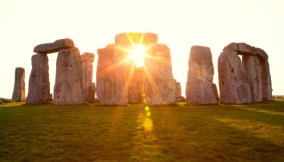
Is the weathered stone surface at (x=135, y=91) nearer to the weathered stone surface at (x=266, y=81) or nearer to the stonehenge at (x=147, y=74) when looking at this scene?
the stonehenge at (x=147, y=74)

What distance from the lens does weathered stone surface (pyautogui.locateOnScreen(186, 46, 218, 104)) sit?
1442cm

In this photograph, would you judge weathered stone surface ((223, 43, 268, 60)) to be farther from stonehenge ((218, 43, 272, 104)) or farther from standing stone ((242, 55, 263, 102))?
standing stone ((242, 55, 263, 102))

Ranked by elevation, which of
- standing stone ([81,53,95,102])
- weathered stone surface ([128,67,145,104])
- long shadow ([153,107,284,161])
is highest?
standing stone ([81,53,95,102])

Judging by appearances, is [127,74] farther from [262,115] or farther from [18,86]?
[18,86]

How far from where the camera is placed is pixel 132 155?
14.6 feet

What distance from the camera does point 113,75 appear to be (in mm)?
14680

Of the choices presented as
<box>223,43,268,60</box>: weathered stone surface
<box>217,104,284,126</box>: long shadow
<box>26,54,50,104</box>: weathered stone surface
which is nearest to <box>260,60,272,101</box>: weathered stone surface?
<box>223,43,268,60</box>: weathered stone surface

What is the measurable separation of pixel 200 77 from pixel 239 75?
2755mm

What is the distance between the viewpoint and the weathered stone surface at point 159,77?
548 inches

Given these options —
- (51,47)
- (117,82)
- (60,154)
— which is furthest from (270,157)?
(51,47)

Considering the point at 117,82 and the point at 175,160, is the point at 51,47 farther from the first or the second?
the point at 175,160

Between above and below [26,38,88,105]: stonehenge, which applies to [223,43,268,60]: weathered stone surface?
above

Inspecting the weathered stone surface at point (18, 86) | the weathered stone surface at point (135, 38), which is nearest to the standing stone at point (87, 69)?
the weathered stone surface at point (135, 38)

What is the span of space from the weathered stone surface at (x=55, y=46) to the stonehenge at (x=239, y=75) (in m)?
8.64
